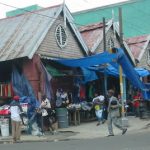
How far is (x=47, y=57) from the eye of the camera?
2109 centimetres

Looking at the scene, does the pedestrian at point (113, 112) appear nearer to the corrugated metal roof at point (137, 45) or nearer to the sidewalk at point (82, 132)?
the sidewalk at point (82, 132)

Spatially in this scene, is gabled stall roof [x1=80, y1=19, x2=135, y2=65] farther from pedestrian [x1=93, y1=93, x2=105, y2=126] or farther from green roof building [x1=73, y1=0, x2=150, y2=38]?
green roof building [x1=73, y1=0, x2=150, y2=38]

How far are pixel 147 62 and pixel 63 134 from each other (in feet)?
50.5

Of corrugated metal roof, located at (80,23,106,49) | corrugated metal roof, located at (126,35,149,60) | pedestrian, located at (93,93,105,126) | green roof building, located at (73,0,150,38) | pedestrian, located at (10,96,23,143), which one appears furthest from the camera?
green roof building, located at (73,0,150,38)

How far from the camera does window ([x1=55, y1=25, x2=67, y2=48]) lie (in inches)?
885

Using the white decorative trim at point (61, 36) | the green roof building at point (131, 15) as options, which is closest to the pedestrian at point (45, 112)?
the white decorative trim at point (61, 36)

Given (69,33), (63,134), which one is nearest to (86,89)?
(69,33)

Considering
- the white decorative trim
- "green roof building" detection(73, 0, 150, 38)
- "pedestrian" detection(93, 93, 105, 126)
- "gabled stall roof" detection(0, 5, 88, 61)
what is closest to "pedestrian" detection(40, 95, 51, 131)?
"gabled stall roof" detection(0, 5, 88, 61)

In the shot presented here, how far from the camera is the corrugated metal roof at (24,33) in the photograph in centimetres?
2017

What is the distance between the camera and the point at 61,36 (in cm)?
2281

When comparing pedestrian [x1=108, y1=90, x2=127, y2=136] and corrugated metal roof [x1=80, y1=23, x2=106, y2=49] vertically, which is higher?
corrugated metal roof [x1=80, y1=23, x2=106, y2=49]

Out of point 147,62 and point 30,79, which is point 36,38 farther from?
point 147,62

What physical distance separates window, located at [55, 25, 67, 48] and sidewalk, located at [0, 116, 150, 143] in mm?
4263

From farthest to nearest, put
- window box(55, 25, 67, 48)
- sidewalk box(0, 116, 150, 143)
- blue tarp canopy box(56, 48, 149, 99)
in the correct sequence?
window box(55, 25, 67, 48)
blue tarp canopy box(56, 48, 149, 99)
sidewalk box(0, 116, 150, 143)
